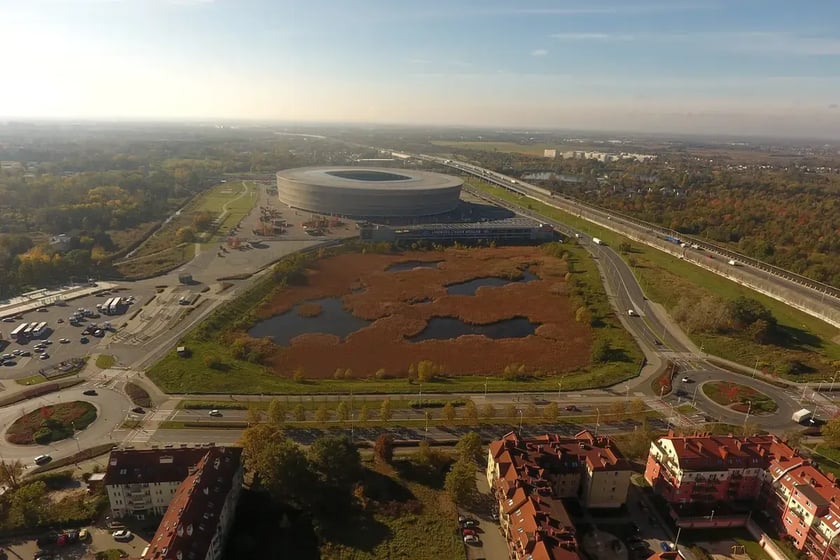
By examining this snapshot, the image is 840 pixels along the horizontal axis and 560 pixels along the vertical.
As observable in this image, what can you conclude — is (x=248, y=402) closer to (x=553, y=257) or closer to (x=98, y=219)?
(x=553, y=257)

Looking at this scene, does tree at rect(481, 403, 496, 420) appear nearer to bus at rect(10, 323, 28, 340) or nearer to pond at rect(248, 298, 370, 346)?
pond at rect(248, 298, 370, 346)

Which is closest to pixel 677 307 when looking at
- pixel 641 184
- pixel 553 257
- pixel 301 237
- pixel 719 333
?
pixel 719 333

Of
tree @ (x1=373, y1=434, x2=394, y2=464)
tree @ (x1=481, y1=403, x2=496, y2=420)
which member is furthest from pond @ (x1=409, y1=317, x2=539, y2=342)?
tree @ (x1=373, y1=434, x2=394, y2=464)

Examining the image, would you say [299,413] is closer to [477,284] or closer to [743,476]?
[743,476]

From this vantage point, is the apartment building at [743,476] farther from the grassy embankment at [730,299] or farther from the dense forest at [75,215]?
the dense forest at [75,215]

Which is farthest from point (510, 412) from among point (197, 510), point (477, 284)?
point (477, 284)

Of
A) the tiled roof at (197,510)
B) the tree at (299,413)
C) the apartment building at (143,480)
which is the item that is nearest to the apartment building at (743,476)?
the tree at (299,413)

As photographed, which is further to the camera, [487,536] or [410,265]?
[410,265]
